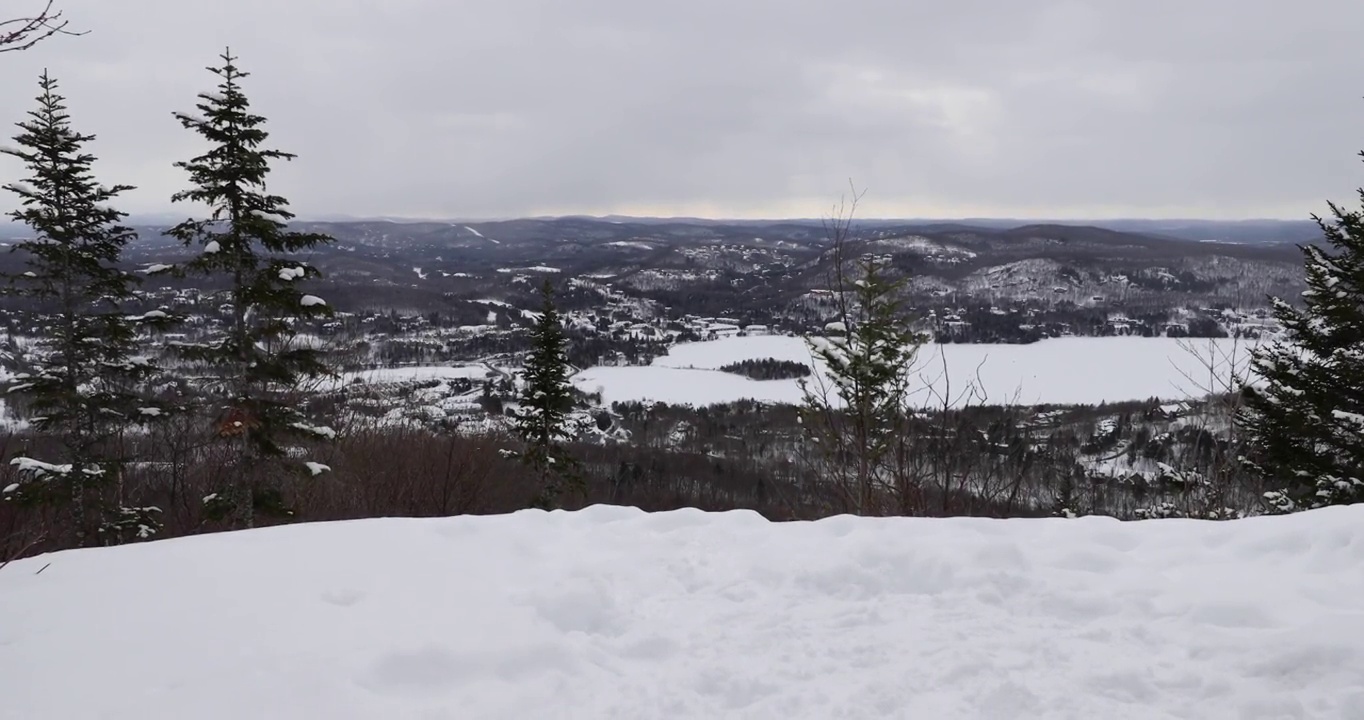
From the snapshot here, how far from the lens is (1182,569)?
3.93m

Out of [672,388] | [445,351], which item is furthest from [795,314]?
[445,351]

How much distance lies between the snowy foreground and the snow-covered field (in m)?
86.9

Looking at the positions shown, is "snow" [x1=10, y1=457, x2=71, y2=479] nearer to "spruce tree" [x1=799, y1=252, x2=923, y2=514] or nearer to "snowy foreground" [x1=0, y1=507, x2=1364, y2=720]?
"snowy foreground" [x1=0, y1=507, x2=1364, y2=720]

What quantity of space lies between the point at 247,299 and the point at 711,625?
1104cm

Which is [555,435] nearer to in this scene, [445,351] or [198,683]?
[198,683]

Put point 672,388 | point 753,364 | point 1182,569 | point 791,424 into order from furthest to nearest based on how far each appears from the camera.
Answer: point 753,364 < point 672,388 < point 791,424 < point 1182,569

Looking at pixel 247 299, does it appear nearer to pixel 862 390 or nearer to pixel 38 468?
pixel 38 468

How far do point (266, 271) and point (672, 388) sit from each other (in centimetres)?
9487

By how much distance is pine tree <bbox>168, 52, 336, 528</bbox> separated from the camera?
442 inches

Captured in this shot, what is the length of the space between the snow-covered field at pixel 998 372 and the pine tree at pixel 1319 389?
251 feet

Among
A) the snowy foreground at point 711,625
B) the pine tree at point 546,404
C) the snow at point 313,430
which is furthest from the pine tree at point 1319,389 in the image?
the snow at point 313,430

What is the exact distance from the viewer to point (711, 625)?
3.65 metres

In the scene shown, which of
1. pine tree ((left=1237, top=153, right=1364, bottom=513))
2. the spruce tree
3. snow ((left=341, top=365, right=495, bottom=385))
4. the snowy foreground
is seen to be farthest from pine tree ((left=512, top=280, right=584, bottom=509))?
snow ((left=341, top=365, right=495, bottom=385))

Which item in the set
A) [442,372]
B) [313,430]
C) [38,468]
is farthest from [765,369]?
[38,468]
